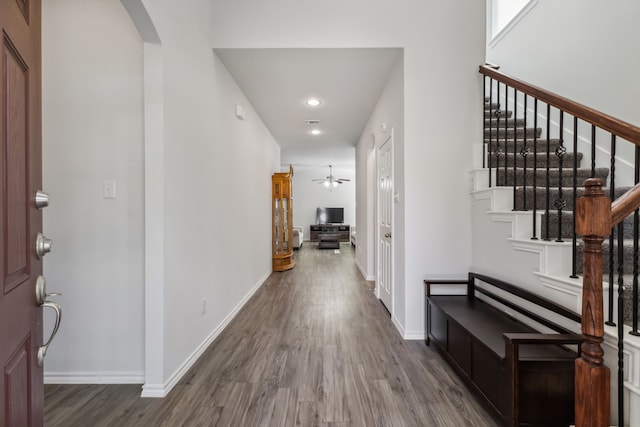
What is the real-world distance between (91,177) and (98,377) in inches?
54.1

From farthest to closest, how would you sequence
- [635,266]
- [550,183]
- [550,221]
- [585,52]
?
[585,52] → [550,183] → [550,221] → [635,266]

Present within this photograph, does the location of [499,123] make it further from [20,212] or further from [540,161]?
[20,212]

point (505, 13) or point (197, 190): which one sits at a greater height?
point (505, 13)

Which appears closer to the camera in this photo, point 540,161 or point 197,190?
point 197,190

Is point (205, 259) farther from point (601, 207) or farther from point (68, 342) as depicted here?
point (601, 207)

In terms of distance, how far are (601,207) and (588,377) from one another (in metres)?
0.62

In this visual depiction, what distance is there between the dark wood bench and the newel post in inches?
14.3

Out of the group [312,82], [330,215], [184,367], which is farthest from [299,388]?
[330,215]

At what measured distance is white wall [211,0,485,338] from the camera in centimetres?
260

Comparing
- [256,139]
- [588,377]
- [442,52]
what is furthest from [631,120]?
[256,139]

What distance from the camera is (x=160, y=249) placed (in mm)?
1820

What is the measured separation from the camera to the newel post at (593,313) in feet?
3.25

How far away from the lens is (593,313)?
1.03 m

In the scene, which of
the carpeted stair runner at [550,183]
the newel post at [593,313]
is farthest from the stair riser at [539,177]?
the newel post at [593,313]
